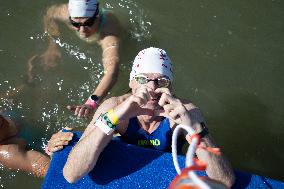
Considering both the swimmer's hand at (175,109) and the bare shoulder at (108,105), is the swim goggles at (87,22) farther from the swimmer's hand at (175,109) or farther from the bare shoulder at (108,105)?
the swimmer's hand at (175,109)

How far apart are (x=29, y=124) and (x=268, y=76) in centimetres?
Answer: 391

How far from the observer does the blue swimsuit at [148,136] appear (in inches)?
162

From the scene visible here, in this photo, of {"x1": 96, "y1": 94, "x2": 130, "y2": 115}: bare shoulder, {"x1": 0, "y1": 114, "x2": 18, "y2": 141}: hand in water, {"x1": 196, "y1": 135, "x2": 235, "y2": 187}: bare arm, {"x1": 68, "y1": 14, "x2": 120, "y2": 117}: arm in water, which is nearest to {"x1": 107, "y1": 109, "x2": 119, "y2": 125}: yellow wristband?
{"x1": 96, "y1": 94, "x2": 130, "y2": 115}: bare shoulder

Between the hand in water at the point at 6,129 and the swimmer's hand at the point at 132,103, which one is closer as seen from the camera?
the swimmer's hand at the point at 132,103

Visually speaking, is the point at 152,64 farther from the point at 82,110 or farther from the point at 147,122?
the point at 82,110

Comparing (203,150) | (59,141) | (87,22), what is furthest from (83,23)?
(203,150)

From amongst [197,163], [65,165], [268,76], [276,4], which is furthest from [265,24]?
[197,163]

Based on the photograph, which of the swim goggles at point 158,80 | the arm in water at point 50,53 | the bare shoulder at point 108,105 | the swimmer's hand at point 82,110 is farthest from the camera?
the arm in water at point 50,53

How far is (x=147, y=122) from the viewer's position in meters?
4.20

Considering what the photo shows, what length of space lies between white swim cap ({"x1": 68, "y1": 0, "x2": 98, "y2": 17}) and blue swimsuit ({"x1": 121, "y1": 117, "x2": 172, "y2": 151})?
1.98m

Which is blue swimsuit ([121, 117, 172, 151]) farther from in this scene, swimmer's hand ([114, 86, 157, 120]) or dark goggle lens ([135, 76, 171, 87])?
swimmer's hand ([114, 86, 157, 120])

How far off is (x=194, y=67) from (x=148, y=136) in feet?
8.98

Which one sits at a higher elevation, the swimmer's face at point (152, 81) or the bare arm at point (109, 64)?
the swimmer's face at point (152, 81)

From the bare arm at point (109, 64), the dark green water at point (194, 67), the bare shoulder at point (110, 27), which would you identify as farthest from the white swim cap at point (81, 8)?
the dark green water at point (194, 67)
